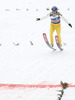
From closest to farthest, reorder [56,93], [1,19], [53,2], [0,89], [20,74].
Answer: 1. [56,93]
2. [0,89]
3. [20,74]
4. [1,19]
5. [53,2]

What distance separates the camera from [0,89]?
454cm

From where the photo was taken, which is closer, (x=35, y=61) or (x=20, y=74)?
(x=20, y=74)

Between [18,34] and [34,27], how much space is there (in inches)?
71.5

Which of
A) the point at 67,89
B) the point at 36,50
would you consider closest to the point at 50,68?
the point at 67,89

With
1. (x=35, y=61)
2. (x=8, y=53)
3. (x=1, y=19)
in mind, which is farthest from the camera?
(x=1, y=19)

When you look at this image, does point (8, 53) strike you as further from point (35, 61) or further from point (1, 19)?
point (1, 19)

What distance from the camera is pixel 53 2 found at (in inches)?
879

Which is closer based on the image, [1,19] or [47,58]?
[47,58]

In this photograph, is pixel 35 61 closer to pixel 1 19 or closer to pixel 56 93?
pixel 56 93

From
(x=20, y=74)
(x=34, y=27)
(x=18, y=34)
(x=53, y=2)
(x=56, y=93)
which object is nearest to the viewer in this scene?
(x=56, y=93)

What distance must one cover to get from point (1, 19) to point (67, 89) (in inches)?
488

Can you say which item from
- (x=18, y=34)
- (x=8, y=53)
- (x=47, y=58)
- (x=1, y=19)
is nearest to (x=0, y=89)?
(x=47, y=58)

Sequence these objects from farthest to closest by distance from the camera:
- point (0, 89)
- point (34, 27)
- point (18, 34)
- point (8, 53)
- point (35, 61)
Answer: point (34, 27) < point (18, 34) < point (8, 53) < point (35, 61) < point (0, 89)

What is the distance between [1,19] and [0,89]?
1176cm
